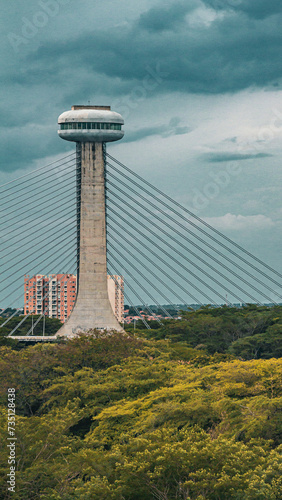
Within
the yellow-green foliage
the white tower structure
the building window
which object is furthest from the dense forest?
the building window

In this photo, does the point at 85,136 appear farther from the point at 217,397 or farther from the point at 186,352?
the point at 217,397

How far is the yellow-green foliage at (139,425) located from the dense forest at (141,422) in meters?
0.05

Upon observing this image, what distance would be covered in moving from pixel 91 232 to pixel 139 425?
40.2m

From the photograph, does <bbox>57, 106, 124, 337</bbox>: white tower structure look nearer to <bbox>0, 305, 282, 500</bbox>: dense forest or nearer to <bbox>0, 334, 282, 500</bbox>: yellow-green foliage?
<bbox>0, 305, 282, 500</bbox>: dense forest

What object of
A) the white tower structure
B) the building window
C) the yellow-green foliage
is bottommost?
the yellow-green foliage

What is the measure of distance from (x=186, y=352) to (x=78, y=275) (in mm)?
18281

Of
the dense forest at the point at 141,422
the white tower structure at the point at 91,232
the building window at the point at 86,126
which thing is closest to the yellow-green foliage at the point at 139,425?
the dense forest at the point at 141,422

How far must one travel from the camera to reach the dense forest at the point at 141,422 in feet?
81.6

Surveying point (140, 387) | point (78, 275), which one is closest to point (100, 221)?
point (78, 275)

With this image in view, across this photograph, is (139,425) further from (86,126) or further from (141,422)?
(86,126)

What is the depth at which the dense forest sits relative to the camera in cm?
2486

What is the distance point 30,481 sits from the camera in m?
27.5

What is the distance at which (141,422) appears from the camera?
3478 cm

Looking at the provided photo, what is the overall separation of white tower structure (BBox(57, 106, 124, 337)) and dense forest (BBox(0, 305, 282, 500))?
1171cm
